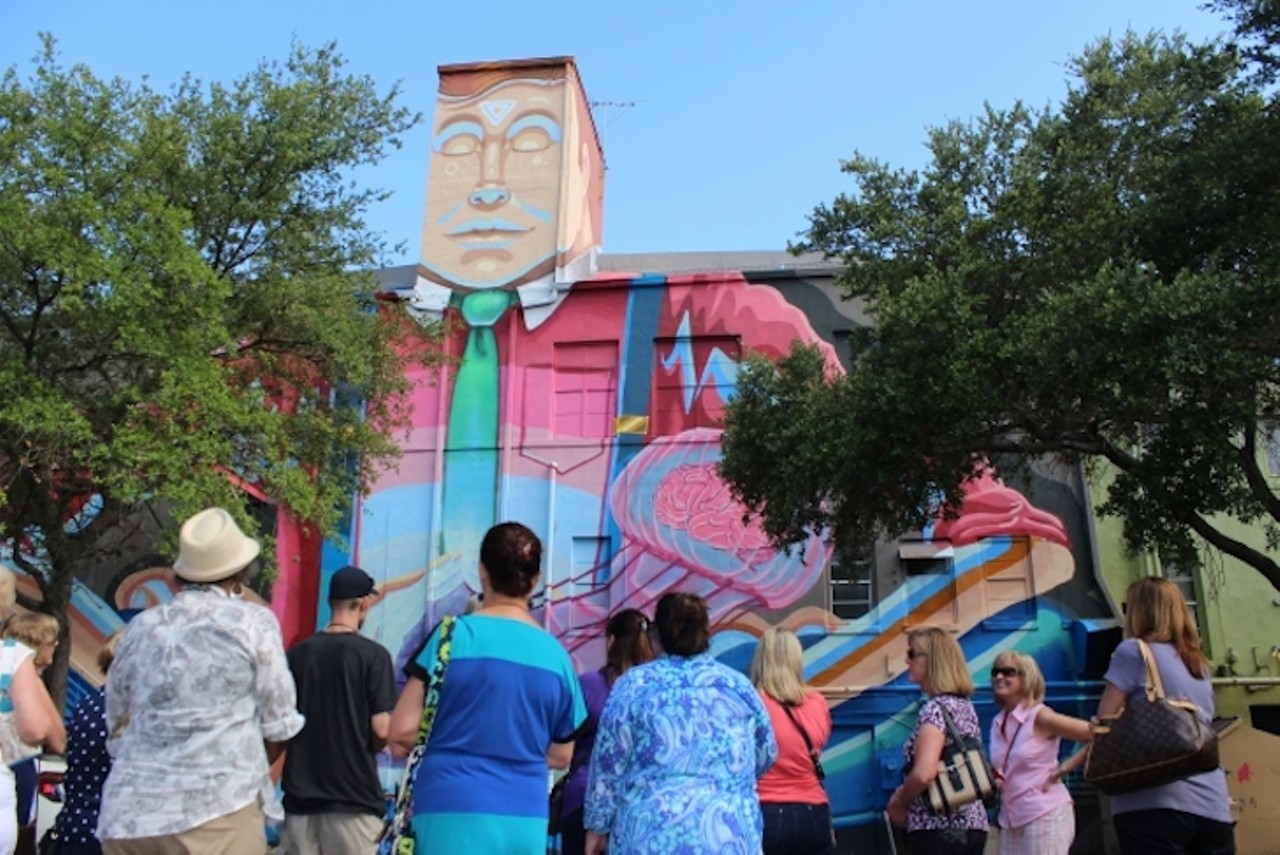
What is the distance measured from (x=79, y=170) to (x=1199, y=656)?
43.0 ft

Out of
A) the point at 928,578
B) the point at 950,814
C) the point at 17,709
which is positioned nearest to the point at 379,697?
the point at 17,709

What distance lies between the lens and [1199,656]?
448 cm

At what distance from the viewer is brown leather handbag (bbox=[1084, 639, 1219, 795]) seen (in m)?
4.05

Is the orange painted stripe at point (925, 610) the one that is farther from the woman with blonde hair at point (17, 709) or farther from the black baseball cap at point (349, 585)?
the woman with blonde hair at point (17, 709)

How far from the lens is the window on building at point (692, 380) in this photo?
59.5 feet

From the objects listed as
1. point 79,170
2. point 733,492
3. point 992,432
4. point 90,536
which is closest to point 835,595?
point 733,492

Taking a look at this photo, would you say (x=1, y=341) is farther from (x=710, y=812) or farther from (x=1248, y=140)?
(x=1248, y=140)

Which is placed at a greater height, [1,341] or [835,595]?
[1,341]

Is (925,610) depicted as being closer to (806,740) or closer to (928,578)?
(928,578)

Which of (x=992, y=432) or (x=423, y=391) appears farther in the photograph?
(x=423, y=391)

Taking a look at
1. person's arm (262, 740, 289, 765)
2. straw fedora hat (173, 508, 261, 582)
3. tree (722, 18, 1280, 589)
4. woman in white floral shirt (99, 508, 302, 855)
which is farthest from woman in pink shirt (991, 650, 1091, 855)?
tree (722, 18, 1280, 589)

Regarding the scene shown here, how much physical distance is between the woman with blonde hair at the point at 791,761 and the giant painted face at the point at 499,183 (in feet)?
48.8

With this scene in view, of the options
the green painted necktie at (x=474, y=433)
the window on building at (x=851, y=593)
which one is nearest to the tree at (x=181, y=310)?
the green painted necktie at (x=474, y=433)

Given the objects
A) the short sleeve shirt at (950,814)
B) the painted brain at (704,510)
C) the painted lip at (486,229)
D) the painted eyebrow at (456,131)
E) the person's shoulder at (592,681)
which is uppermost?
the painted eyebrow at (456,131)
